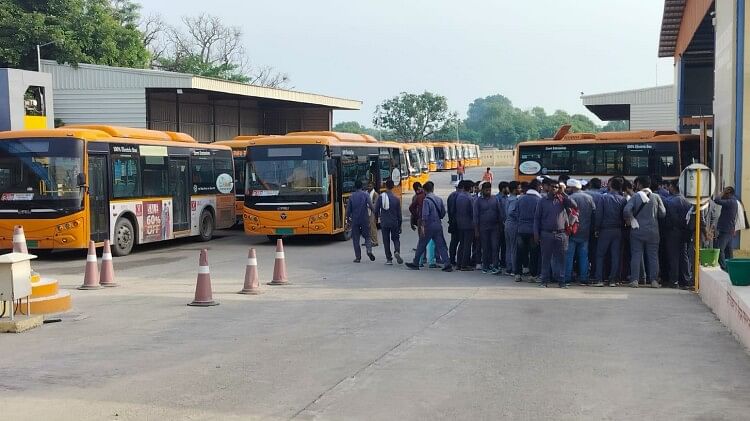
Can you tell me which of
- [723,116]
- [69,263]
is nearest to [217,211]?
[69,263]

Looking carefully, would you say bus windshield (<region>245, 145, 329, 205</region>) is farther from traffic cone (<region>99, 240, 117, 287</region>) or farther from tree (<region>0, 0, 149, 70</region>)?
tree (<region>0, 0, 149, 70</region>)

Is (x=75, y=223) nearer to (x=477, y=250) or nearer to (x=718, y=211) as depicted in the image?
(x=477, y=250)

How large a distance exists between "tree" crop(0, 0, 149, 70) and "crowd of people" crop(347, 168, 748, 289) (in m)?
33.2

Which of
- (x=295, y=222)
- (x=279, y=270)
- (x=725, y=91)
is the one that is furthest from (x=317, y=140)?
(x=725, y=91)

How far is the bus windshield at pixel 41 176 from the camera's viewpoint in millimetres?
18484

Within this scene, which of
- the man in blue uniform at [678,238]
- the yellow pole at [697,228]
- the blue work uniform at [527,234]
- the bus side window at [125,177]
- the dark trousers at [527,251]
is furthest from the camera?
the bus side window at [125,177]

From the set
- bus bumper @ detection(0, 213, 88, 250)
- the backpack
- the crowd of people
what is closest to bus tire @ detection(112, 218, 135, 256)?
bus bumper @ detection(0, 213, 88, 250)

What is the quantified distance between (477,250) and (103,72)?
26.9 m

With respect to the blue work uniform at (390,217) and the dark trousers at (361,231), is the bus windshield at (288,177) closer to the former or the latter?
the dark trousers at (361,231)

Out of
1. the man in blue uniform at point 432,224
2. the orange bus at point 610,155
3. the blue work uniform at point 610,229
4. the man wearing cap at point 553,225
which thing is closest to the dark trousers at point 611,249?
the blue work uniform at point 610,229

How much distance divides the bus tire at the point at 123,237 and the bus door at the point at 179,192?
2105mm

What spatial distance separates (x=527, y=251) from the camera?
1593 cm

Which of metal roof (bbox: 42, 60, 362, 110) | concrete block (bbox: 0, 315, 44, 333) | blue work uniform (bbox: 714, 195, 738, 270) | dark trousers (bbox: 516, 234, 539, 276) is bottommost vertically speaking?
concrete block (bbox: 0, 315, 44, 333)

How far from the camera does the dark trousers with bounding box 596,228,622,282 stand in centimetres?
1489
